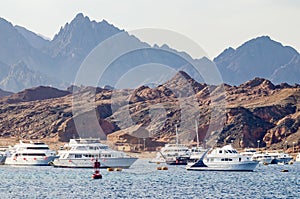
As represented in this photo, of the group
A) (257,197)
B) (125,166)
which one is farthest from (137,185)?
(125,166)

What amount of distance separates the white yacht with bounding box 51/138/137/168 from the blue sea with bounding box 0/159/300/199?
Answer: 17.1m

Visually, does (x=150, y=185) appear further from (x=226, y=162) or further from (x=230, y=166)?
(x=226, y=162)

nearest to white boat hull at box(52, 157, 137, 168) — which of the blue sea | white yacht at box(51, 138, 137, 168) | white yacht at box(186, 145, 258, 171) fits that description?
white yacht at box(51, 138, 137, 168)

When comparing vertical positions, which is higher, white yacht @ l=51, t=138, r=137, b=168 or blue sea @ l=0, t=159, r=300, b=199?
white yacht @ l=51, t=138, r=137, b=168

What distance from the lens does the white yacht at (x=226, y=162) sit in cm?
17225

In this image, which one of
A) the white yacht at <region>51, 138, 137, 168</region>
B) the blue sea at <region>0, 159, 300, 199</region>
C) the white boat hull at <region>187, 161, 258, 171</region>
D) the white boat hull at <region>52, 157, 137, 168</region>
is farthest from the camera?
the white yacht at <region>51, 138, 137, 168</region>

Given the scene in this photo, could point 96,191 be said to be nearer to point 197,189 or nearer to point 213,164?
point 197,189

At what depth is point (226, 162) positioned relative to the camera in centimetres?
17262

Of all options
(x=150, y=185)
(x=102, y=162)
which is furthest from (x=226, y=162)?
(x=150, y=185)

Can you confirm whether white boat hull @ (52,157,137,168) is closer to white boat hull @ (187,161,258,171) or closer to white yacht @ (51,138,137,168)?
white yacht @ (51,138,137,168)

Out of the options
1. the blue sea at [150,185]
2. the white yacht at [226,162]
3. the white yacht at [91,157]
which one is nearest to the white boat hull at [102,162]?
the white yacht at [91,157]

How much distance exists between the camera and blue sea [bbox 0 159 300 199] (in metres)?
117

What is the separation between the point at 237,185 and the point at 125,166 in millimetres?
58981

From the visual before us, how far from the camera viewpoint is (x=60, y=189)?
12531 cm
